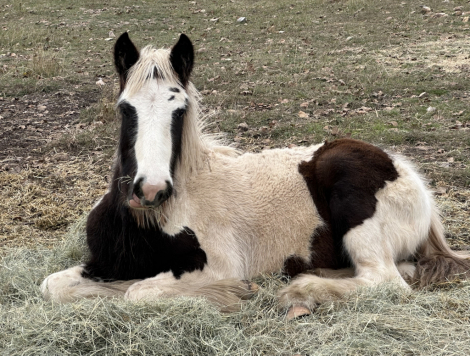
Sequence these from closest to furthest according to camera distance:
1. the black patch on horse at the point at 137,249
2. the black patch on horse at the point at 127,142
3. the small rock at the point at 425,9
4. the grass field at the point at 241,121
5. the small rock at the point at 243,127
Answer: the grass field at the point at 241,121 → the black patch on horse at the point at 127,142 → the black patch on horse at the point at 137,249 → the small rock at the point at 243,127 → the small rock at the point at 425,9

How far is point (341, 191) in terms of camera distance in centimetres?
382

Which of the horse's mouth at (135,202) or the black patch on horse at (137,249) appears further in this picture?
the black patch on horse at (137,249)

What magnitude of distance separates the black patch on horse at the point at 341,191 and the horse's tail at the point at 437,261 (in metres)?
0.55

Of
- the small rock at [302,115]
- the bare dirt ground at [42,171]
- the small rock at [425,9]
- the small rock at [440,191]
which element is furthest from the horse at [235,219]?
the small rock at [425,9]

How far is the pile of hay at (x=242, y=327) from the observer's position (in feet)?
9.23

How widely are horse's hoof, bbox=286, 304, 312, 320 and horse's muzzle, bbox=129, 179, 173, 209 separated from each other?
43.6 inches

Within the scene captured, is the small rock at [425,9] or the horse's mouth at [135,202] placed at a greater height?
the small rock at [425,9]

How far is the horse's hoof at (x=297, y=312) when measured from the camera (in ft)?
10.7

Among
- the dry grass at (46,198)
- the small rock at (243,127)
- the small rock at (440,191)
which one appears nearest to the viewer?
the dry grass at (46,198)

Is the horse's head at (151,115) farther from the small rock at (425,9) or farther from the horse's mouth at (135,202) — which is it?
the small rock at (425,9)

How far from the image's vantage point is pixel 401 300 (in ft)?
11.2

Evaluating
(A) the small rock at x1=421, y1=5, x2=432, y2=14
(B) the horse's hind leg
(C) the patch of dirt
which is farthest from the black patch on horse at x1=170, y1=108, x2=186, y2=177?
(A) the small rock at x1=421, y1=5, x2=432, y2=14

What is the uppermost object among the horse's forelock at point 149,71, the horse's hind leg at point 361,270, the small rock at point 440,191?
the horse's forelock at point 149,71

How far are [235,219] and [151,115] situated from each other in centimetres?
106
